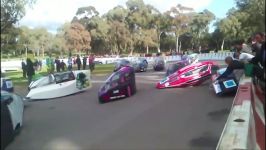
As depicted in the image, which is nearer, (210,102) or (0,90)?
(0,90)

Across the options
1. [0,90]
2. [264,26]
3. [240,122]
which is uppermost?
[264,26]

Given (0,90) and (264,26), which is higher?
(264,26)

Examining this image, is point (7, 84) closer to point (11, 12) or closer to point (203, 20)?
point (11, 12)

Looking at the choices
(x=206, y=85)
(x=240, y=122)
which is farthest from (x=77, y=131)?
(x=206, y=85)

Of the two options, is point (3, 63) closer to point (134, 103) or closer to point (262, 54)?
point (262, 54)

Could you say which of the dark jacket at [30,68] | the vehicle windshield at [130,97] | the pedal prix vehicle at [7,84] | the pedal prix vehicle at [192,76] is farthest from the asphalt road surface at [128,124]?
the pedal prix vehicle at [192,76]

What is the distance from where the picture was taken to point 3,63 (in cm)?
240

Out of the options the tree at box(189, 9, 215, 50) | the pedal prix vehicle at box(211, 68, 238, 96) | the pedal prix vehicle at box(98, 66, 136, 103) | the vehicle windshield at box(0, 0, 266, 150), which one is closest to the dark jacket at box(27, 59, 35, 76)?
the vehicle windshield at box(0, 0, 266, 150)

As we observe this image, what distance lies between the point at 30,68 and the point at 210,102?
12563 millimetres

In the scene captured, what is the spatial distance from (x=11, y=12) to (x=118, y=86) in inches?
604

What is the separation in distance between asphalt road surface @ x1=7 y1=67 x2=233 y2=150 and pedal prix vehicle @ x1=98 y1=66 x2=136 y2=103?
0.67 meters

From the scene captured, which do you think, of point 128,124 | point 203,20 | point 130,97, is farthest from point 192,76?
point 128,124

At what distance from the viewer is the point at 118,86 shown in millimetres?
17734

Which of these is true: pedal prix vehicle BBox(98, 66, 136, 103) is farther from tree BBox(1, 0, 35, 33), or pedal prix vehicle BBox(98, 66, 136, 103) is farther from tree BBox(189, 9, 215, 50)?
tree BBox(1, 0, 35, 33)
